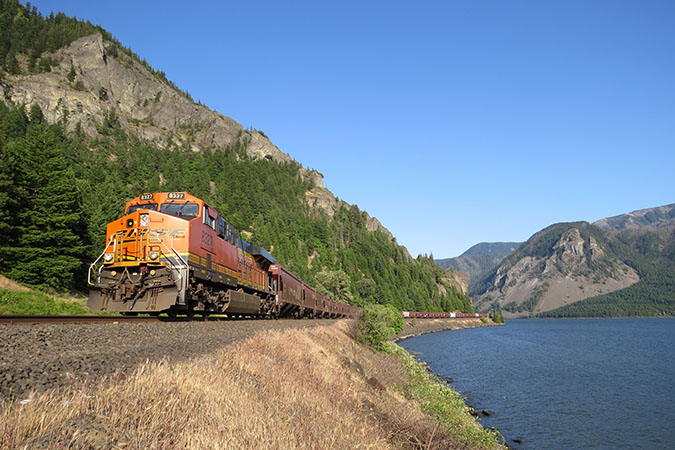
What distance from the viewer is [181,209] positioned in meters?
19.1

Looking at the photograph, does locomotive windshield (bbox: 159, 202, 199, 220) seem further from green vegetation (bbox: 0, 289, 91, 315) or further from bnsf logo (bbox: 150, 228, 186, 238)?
green vegetation (bbox: 0, 289, 91, 315)

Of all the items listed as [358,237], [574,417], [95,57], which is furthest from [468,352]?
[95,57]

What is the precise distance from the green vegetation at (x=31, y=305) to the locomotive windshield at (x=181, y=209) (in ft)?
42.1

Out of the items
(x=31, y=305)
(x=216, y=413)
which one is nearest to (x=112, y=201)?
(x=31, y=305)

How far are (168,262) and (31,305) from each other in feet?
48.8

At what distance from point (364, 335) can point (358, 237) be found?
153009 millimetres

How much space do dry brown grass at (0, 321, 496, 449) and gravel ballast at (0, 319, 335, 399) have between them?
29.5 inches

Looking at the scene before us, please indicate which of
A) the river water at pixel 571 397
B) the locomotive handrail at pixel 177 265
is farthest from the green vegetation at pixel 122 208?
the locomotive handrail at pixel 177 265

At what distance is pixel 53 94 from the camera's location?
152 m

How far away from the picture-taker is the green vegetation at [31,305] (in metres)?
24.4

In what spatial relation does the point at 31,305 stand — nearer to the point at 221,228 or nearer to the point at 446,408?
the point at 221,228

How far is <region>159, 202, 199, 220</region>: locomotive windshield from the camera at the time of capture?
62.1 feet

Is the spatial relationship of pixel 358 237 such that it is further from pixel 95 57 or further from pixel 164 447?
pixel 164 447

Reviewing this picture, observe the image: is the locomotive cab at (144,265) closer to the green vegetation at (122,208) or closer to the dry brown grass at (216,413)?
the dry brown grass at (216,413)
